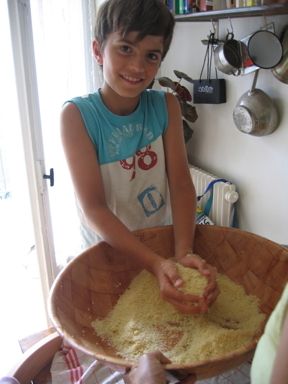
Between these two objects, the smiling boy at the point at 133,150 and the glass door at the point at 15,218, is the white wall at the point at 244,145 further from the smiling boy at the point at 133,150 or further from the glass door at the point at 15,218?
the glass door at the point at 15,218

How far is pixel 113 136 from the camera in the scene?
37.4 inches

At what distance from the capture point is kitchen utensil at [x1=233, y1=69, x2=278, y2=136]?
58.6 inches

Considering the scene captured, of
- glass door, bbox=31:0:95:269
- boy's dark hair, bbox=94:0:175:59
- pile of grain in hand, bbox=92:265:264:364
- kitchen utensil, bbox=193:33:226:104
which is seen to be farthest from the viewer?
kitchen utensil, bbox=193:33:226:104

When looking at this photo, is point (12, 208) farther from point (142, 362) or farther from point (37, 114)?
point (142, 362)

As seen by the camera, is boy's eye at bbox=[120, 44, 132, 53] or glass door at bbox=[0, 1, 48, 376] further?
glass door at bbox=[0, 1, 48, 376]

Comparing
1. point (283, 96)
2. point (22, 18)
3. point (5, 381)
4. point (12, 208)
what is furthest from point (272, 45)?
point (12, 208)

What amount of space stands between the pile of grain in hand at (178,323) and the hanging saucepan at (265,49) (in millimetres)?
846

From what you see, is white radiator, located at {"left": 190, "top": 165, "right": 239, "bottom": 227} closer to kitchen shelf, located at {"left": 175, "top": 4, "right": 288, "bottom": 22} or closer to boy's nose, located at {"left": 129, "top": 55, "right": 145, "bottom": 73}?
kitchen shelf, located at {"left": 175, "top": 4, "right": 288, "bottom": 22}

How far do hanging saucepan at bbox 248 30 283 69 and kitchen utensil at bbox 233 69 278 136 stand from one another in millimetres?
155

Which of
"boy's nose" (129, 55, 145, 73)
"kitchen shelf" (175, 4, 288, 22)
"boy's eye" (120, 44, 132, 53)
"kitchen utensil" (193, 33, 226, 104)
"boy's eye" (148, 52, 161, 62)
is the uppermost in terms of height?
"kitchen shelf" (175, 4, 288, 22)

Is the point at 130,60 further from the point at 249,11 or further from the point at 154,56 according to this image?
the point at 249,11

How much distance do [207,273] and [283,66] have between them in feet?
3.02

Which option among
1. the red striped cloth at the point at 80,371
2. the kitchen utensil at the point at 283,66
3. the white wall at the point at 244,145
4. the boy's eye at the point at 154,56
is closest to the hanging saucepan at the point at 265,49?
the kitchen utensil at the point at 283,66

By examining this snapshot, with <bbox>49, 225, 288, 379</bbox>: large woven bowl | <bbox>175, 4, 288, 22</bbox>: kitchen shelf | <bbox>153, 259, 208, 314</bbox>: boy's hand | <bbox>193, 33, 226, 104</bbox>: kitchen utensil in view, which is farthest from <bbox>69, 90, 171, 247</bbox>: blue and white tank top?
<bbox>193, 33, 226, 104</bbox>: kitchen utensil
